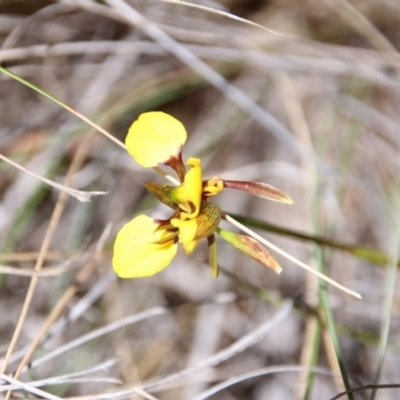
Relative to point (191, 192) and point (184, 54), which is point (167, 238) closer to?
point (191, 192)

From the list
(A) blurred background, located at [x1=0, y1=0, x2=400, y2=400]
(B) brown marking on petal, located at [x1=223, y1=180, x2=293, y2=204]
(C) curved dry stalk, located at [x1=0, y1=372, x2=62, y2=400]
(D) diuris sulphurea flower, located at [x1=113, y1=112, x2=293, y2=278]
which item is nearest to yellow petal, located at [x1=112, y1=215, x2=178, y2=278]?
(D) diuris sulphurea flower, located at [x1=113, y1=112, x2=293, y2=278]

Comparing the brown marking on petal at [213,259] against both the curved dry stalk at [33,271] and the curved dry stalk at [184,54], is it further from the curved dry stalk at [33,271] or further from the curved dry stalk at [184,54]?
the curved dry stalk at [184,54]

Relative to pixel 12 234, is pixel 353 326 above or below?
below

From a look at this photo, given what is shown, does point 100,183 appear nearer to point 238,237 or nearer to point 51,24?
point 51,24

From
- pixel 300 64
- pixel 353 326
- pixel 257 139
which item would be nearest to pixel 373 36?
pixel 300 64

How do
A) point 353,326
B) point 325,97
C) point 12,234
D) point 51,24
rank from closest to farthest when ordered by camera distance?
point 12,234 → point 353,326 → point 51,24 → point 325,97

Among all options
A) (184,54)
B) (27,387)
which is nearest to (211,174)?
(184,54)

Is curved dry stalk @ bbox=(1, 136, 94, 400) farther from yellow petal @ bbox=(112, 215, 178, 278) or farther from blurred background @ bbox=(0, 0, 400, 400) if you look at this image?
yellow petal @ bbox=(112, 215, 178, 278)
